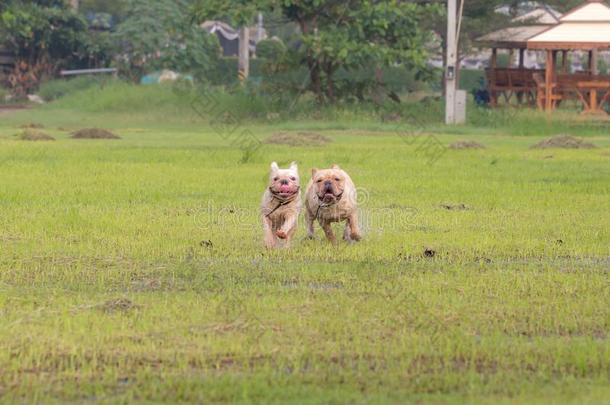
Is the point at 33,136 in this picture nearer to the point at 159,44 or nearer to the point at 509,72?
the point at 159,44

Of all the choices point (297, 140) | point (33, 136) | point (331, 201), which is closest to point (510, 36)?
point (297, 140)

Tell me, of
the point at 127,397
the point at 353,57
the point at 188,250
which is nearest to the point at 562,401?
the point at 127,397

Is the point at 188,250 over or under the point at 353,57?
under

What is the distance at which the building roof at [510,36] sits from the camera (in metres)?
49.2

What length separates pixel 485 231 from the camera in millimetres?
14469

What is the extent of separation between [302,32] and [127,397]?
34.5 metres

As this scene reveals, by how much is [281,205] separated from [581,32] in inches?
1319

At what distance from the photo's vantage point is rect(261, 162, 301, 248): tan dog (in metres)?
12.5

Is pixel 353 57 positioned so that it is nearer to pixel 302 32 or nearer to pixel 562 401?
pixel 302 32

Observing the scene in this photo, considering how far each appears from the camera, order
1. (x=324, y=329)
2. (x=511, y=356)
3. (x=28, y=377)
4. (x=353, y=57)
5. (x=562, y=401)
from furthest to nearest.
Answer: (x=353, y=57)
(x=324, y=329)
(x=511, y=356)
(x=28, y=377)
(x=562, y=401)

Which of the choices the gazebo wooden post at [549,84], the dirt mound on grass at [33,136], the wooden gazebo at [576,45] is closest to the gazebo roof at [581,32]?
the wooden gazebo at [576,45]

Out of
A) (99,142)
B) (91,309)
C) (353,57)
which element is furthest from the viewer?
(353,57)

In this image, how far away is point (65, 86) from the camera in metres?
50.2

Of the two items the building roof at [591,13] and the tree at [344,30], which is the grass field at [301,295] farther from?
the building roof at [591,13]
